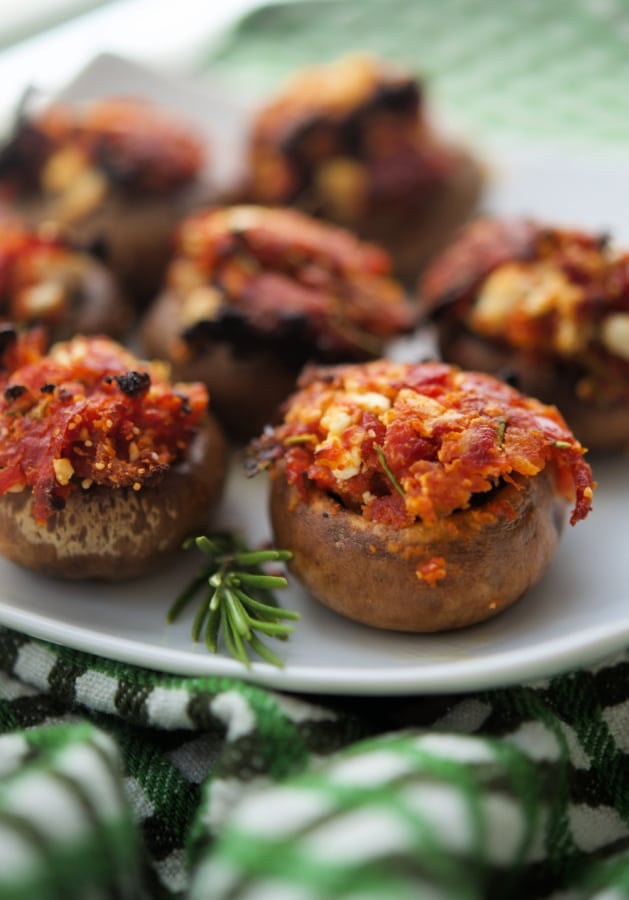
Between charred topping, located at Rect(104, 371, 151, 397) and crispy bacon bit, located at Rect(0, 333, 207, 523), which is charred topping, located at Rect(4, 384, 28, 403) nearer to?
crispy bacon bit, located at Rect(0, 333, 207, 523)

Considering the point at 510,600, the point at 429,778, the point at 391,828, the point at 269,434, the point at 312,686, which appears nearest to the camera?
the point at 391,828

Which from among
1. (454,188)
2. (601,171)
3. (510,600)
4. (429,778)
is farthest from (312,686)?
(601,171)

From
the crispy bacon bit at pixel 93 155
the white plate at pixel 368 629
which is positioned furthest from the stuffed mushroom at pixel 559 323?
the crispy bacon bit at pixel 93 155

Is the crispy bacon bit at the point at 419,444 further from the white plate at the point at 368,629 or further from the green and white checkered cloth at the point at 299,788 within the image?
the green and white checkered cloth at the point at 299,788

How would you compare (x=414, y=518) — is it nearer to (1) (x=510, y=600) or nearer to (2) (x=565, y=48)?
(1) (x=510, y=600)

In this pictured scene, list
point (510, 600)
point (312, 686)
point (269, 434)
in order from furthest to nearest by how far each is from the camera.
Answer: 1. point (269, 434)
2. point (510, 600)
3. point (312, 686)

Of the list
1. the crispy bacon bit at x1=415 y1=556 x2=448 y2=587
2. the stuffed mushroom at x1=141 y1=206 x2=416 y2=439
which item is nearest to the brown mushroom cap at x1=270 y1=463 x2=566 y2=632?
the crispy bacon bit at x1=415 y1=556 x2=448 y2=587

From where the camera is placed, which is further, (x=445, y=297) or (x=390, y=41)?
(x=390, y=41)

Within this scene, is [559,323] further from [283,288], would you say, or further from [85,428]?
[85,428]
